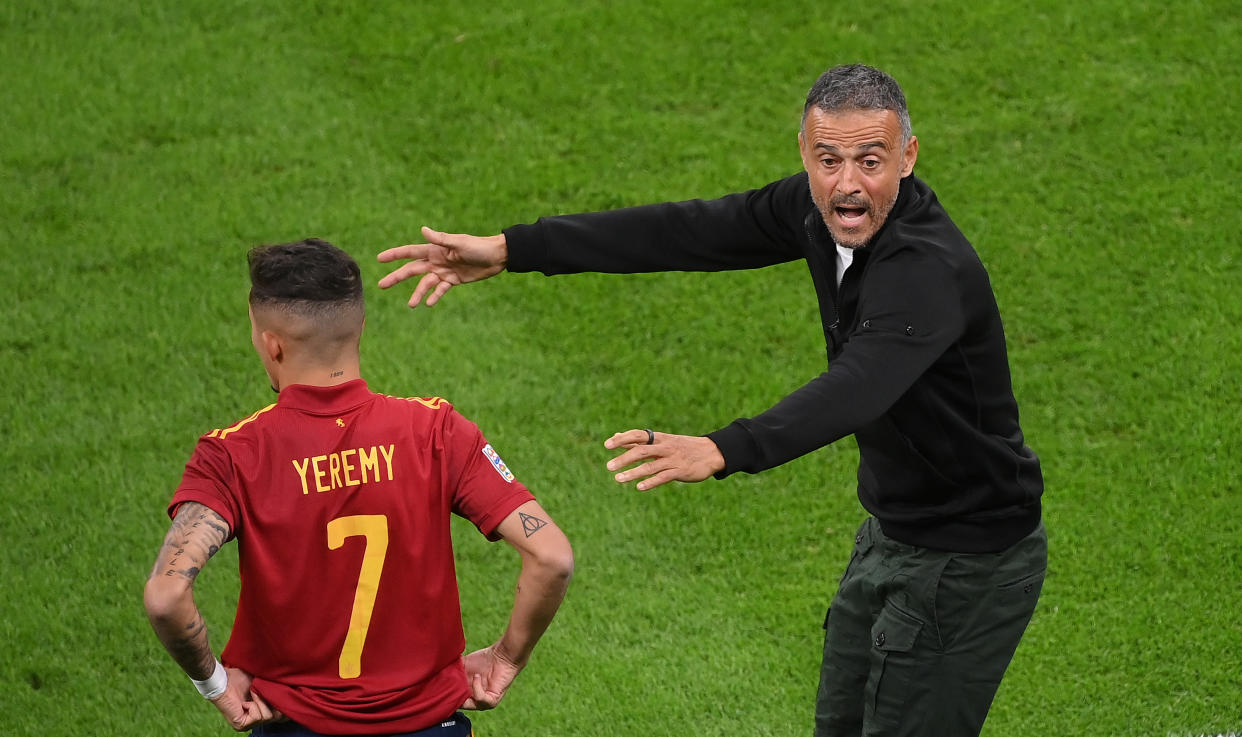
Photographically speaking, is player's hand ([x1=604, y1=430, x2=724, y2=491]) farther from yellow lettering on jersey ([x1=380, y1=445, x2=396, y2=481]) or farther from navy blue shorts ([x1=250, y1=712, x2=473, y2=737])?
navy blue shorts ([x1=250, y1=712, x2=473, y2=737])

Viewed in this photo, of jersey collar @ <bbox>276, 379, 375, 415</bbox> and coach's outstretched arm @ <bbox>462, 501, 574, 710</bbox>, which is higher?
jersey collar @ <bbox>276, 379, 375, 415</bbox>

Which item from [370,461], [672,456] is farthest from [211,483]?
[672,456]

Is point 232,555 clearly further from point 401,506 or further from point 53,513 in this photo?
point 401,506

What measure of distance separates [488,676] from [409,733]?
287 millimetres

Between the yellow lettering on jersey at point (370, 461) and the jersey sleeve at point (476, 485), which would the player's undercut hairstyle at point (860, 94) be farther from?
the yellow lettering on jersey at point (370, 461)

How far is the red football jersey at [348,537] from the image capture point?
11.1 ft

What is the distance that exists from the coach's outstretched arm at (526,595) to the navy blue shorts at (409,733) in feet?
0.24

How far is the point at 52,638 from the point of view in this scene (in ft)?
18.8

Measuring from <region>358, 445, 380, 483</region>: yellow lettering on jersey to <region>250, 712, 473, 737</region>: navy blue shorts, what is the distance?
638 millimetres

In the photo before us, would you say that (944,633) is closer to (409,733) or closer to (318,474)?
(409,733)

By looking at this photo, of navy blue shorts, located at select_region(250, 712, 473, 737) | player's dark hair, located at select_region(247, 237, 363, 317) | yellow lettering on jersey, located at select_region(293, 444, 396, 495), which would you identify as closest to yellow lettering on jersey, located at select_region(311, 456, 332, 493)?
yellow lettering on jersey, located at select_region(293, 444, 396, 495)

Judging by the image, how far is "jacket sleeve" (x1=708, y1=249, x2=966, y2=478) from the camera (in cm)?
327

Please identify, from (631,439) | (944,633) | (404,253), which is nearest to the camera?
(631,439)

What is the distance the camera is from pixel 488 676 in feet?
12.2
